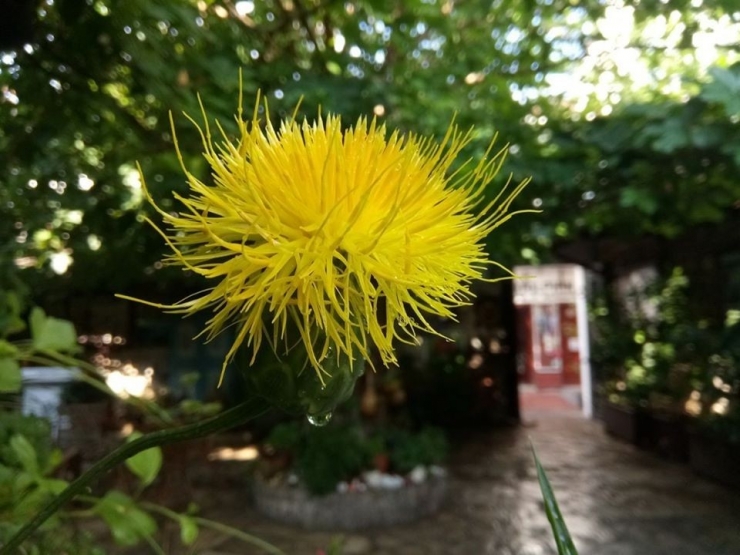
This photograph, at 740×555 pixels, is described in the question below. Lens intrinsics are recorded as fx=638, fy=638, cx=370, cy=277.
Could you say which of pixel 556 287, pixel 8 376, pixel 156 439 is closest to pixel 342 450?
pixel 8 376

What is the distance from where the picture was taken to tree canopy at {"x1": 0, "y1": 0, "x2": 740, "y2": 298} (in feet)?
4.42

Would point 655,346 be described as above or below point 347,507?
above

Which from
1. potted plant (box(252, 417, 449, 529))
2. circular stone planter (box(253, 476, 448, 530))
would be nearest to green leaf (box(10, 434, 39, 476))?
potted plant (box(252, 417, 449, 529))

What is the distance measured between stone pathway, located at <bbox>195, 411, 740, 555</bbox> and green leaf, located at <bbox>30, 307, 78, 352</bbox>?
195 cm

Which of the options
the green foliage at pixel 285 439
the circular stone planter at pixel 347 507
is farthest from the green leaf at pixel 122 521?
the green foliage at pixel 285 439

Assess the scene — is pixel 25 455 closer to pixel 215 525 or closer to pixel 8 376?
pixel 8 376

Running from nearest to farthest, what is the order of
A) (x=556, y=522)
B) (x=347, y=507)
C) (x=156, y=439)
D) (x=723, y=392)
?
(x=156, y=439) < (x=556, y=522) < (x=347, y=507) < (x=723, y=392)

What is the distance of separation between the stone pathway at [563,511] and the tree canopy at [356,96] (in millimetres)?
1560

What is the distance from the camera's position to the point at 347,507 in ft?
11.6

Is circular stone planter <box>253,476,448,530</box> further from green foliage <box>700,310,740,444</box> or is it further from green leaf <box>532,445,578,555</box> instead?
green leaf <box>532,445,578,555</box>

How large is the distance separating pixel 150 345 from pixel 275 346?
6.27 meters

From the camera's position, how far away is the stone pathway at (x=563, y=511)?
3197 millimetres

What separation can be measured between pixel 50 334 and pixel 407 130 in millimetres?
893

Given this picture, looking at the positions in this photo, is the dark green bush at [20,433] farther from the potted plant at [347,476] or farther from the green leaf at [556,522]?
the potted plant at [347,476]
